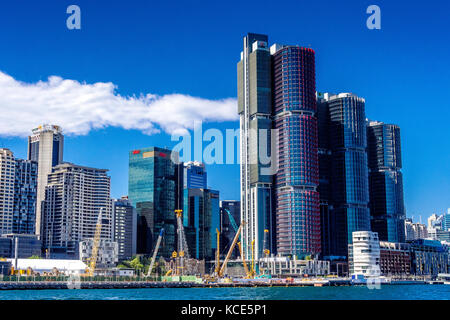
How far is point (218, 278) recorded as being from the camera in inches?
6471

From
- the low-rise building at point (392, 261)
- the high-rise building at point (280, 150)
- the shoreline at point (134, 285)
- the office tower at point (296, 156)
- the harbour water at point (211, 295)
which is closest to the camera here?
the harbour water at point (211, 295)

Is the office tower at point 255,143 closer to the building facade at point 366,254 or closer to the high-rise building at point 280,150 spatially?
the high-rise building at point 280,150

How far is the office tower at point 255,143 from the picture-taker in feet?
623

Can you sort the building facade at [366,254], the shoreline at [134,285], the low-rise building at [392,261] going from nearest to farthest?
the shoreline at [134,285], the building facade at [366,254], the low-rise building at [392,261]

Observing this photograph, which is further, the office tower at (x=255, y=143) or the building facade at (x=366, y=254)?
the office tower at (x=255, y=143)

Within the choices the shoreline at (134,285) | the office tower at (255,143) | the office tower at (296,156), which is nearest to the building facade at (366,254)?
the shoreline at (134,285)

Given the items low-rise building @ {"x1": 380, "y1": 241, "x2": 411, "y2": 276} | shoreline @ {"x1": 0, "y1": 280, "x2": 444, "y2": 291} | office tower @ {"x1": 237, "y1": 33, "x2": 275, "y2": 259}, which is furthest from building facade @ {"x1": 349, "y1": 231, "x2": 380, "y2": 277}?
office tower @ {"x1": 237, "y1": 33, "x2": 275, "y2": 259}

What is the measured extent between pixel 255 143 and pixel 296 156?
13460mm

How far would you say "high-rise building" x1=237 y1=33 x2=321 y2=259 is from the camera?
611 ft

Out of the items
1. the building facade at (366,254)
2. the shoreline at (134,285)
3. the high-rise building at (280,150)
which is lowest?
the shoreline at (134,285)

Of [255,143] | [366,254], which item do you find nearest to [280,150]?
[255,143]
